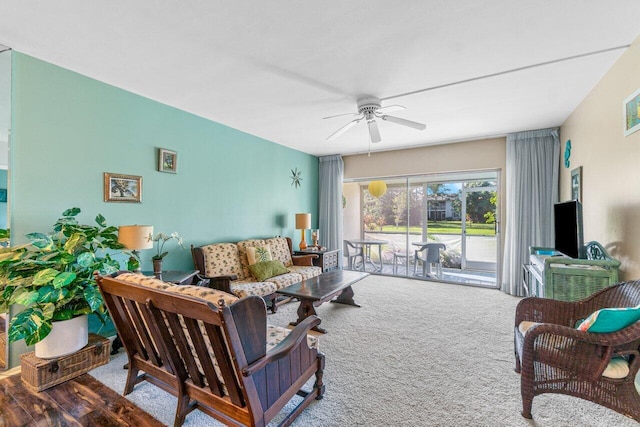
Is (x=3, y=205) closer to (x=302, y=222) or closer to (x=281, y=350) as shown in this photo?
(x=281, y=350)

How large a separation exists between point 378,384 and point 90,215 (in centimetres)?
299

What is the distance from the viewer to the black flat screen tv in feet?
8.30

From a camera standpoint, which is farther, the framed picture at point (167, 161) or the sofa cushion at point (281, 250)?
the sofa cushion at point (281, 250)

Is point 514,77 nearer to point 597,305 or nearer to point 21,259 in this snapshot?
point 597,305

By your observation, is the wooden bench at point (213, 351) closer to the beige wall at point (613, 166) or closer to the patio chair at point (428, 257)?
the beige wall at point (613, 166)

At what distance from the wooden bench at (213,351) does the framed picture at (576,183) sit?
3.54 m

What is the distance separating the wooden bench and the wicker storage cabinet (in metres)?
0.67

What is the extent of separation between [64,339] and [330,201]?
4.73 metres

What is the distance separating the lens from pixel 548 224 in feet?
14.2

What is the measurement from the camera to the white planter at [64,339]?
6.94 ft

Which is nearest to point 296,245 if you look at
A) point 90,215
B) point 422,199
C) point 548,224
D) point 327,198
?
point 327,198

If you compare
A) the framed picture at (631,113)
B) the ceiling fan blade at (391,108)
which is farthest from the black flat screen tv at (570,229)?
the ceiling fan blade at (391,108)

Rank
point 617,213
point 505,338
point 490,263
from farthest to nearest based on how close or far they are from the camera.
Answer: point 490,263
point 505,338
point 617,213

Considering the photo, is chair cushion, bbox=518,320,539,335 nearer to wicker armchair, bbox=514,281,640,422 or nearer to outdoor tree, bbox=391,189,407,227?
wicker armchair, bbox=514,281,640,422
